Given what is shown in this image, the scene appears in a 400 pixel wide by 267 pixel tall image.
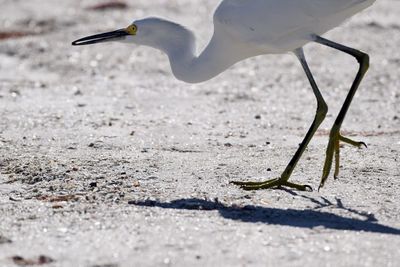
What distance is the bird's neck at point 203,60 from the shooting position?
8750 millimetres

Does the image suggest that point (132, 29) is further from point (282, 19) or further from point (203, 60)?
point (282, 19)

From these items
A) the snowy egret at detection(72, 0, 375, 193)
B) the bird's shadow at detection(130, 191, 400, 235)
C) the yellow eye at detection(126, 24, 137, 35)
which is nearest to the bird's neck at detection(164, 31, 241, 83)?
the snowy egret at detection(72, 0, 375, 193)

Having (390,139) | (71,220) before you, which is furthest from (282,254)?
(390,139)

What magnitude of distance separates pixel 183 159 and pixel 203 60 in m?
0.96

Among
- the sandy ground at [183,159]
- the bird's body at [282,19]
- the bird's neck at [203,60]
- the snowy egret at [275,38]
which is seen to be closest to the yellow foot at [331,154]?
the snowy egret at [275,38]

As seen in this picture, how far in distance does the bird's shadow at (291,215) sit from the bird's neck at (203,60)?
154 cm

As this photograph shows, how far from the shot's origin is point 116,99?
480 inches

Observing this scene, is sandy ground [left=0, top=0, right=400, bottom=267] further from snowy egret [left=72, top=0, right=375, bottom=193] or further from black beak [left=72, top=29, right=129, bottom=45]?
black beak [left=72, top=29, right=129, bottom=45]

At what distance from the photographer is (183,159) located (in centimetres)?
913

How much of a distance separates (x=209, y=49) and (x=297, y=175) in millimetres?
1347

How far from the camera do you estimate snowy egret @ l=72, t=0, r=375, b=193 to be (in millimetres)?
8242

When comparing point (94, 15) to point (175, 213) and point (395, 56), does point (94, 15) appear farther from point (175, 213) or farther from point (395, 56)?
point (175, 213)

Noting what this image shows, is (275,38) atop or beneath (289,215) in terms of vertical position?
atop

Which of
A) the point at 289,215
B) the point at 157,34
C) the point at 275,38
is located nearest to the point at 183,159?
the point at 157,34
